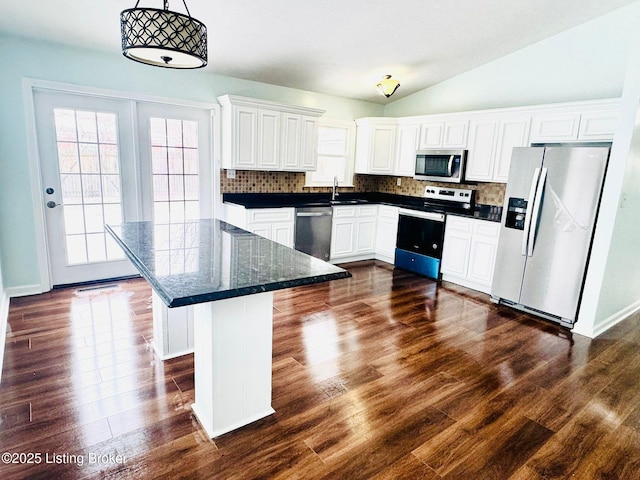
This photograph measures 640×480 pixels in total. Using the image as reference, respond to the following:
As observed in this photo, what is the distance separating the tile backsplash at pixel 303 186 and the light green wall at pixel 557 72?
105cm

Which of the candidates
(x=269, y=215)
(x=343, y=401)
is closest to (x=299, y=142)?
(x=269, y=215)

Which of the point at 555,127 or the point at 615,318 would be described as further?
the point at 555,127

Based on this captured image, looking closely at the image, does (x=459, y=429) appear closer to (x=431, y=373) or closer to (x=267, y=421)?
(x=431, y=373)

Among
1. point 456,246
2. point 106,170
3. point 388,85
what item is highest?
point 388,85

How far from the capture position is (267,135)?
4.52 m

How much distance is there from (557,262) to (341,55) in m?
3.02

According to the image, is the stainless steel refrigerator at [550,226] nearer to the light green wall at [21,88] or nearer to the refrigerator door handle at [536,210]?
the refrigerator door handle at [536,210]

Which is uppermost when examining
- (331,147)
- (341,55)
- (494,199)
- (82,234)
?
(341,55)

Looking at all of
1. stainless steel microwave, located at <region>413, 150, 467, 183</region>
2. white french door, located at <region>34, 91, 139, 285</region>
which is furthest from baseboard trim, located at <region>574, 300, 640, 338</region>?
white french door, located at <region>34, 91, 139, 285</region>

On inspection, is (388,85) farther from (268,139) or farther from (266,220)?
(266,220)

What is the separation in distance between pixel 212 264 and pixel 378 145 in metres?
4.18

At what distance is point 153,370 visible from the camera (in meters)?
2.48

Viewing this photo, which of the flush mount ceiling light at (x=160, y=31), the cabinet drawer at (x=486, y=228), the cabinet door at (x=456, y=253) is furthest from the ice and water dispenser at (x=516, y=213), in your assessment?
the flush mount ceiling light at (x=160, y=31)

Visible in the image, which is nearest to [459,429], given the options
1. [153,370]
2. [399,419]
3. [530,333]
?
[399,419]
